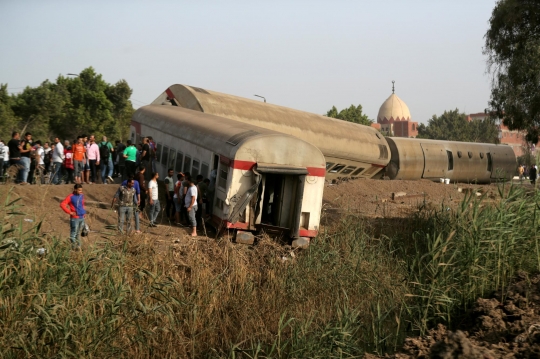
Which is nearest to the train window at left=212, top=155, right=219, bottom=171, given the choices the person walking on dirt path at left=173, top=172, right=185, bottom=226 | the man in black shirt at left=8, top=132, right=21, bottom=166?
the person walking on dirt path at left=173, top=172, right=185, bottom=226

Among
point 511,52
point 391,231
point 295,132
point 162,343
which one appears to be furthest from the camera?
point 295,132

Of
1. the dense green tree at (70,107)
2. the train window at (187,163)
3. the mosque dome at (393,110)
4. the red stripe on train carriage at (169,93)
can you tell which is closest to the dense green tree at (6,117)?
the dense green tree at (70,107)

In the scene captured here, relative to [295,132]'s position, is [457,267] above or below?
below

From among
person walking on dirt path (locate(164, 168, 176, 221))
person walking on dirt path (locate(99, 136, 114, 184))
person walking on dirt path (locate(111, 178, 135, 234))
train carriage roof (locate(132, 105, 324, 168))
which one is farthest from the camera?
person walking on dirt path (locate(99, 136, 114, 184))

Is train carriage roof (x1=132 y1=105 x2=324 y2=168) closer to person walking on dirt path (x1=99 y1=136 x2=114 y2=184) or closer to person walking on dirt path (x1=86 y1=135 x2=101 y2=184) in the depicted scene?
person walking on dirt path (x1=86 y1=135 x2=101 y2=184)

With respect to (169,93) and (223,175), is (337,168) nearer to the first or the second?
(169,93)

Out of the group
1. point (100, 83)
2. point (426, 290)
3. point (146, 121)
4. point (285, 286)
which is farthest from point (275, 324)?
point (100, 83)

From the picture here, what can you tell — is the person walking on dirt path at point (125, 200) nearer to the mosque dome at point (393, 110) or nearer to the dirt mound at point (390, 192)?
the dirt mound at point (390, 192)

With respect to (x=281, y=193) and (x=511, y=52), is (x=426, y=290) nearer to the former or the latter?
(x=281, y=193)

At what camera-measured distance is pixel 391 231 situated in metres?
15.7

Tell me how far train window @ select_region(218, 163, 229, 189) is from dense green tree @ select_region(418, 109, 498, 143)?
89132 millimetres

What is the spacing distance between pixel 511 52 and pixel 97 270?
16.6 metres

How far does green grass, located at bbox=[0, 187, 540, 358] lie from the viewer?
9133mm

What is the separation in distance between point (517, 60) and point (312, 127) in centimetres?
770
